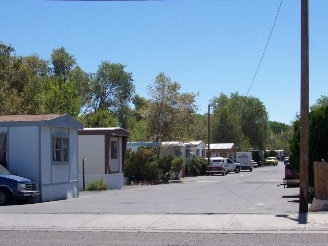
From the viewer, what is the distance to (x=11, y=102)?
1677 inches

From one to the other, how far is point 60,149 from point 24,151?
88.9 inches

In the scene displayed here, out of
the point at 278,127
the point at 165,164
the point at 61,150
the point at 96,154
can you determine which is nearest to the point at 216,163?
the point at 165,164

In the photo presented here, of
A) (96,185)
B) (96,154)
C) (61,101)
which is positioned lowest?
(96,185)

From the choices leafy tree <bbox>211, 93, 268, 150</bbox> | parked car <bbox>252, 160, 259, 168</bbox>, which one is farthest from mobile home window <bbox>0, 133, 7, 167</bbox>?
leafy tree <bbox>211, 93, 268, 150</bbox>

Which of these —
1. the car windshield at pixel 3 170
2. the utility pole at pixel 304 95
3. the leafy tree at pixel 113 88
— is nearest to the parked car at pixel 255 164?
the leafy tree at pixel 113 88

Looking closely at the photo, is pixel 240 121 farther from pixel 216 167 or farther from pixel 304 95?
pixel 304 95

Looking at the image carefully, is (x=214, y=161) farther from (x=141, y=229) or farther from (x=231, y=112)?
(x=141, y=229)

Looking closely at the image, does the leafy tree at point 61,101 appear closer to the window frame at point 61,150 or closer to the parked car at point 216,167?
the parked car at point 216,167

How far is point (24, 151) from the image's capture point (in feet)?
76.2

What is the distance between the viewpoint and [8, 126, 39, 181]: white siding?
2314 cm

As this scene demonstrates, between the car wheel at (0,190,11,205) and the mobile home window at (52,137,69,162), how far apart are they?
3.61m

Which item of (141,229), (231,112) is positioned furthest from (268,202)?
(231,112)

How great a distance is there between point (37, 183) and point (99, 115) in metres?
30.8

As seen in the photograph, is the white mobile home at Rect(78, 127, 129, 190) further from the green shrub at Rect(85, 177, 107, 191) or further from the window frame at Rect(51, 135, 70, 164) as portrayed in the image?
the window frame at Rect(51, 135, 70, 164)
